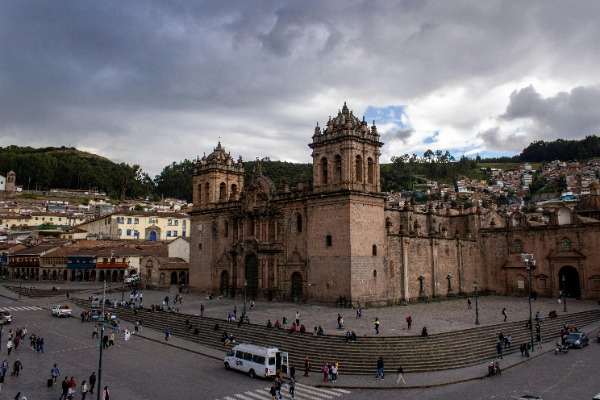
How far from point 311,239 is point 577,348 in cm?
2155

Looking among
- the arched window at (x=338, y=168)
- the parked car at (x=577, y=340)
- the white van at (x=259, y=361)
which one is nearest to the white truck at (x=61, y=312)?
the white van at (x=259, y=361)

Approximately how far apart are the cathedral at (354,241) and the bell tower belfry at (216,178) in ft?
0.42

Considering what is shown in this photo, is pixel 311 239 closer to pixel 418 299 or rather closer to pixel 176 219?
pixel 418 299

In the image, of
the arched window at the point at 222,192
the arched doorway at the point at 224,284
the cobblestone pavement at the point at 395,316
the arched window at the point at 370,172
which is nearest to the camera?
the cobblestone pavement at the point at 395,316

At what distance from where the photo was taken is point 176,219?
9550 cm

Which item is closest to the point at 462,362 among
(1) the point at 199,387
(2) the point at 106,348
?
(1) the point at 199,387

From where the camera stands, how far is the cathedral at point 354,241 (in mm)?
40188

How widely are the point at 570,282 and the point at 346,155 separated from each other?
98.8ft

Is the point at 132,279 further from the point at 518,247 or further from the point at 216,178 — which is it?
the point at 518,247

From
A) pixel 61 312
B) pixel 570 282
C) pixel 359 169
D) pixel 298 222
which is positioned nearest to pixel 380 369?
pixel 359 169

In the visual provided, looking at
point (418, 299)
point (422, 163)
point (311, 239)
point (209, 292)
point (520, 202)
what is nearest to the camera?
point (311, 239)

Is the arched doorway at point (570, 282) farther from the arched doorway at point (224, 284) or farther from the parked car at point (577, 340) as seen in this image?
the arched doorway at point (224, 284)

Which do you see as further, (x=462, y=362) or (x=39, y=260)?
(x=39, y=260)

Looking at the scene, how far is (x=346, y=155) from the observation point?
40438 mm
